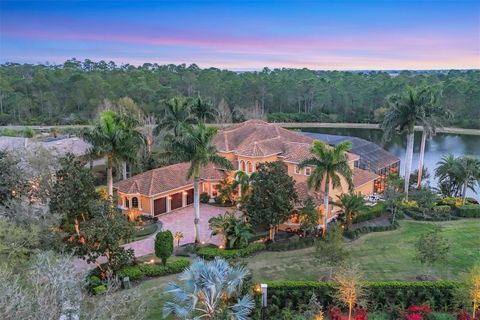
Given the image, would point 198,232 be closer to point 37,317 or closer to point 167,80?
point 37,317

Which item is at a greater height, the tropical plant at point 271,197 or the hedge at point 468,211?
the tropical plant at point 271,197

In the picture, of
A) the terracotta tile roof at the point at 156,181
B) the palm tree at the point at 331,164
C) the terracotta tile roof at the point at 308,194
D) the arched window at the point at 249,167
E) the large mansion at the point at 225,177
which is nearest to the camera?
the palm tree at the point at 331,164

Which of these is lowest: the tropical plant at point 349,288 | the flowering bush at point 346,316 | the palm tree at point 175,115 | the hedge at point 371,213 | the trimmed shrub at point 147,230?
the trimmed shrub at point 147,230

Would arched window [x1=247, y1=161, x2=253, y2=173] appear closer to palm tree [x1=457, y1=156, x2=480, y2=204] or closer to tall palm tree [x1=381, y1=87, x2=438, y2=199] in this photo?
tall palm tree [x1=381, y1=87, x2=438, y2=199]

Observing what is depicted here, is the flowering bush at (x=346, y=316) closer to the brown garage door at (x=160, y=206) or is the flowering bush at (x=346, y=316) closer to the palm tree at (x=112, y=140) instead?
the palm tree at (x=112, y=140)

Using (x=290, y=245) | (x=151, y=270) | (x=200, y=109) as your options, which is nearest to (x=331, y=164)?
(x=290, y=245)

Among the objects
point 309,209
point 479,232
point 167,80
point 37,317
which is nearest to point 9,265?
point 37,317

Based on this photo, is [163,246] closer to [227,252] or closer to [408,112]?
[227,252]

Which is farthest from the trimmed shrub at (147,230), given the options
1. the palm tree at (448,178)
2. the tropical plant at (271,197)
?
the palm tree at (448,178)
